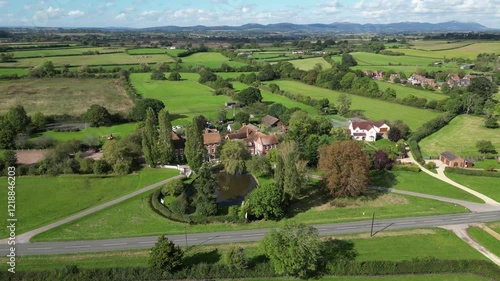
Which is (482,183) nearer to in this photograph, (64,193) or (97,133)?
(64,193)

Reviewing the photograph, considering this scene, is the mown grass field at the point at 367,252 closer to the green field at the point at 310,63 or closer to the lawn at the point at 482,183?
the lawn at the point at 482,183

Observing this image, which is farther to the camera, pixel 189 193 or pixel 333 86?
pixel 333 86

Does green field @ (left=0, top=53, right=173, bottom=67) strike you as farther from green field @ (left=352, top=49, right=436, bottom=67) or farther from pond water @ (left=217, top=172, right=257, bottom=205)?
pond water @ (left=217, top=172, right=257, bottom=205)

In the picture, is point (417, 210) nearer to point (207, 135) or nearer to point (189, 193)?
point (189, 193)

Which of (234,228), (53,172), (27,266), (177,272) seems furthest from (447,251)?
(53,172)

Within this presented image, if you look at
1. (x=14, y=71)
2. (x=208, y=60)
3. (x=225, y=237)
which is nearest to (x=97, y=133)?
(x=225, y=237)

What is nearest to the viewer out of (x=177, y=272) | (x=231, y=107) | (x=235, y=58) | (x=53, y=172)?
(x=177, y=272)
